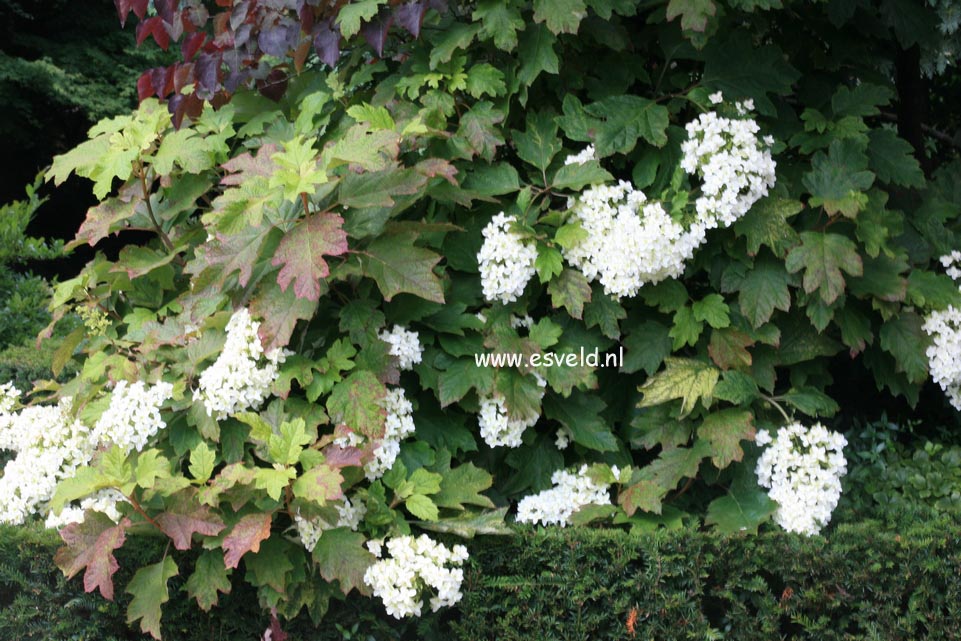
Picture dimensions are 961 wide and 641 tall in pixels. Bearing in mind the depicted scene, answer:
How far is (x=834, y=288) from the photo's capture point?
2754 mm

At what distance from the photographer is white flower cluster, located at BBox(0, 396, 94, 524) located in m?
2.83

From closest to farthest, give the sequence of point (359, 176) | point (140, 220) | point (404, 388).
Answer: point (359, 176), point (404, 388), point (140, 220)

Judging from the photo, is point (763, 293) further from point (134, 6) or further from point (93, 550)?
point (134, 6)

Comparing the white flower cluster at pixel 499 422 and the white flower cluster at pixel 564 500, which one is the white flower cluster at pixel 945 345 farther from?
the white flower cluster at pixel 499 422

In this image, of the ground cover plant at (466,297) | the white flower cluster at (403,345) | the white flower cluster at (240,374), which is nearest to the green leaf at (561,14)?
the ground cover plant at (466,297)

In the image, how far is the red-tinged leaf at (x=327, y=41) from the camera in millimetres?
2885

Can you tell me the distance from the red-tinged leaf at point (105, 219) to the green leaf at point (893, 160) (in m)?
2.51

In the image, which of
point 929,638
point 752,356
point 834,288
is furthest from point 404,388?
point 929,638

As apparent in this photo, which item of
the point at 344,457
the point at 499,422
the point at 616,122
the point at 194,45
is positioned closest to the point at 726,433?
the point at 499,422

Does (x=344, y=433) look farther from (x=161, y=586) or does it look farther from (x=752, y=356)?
(x=752, y=356)

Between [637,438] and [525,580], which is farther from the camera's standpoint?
[637,438]

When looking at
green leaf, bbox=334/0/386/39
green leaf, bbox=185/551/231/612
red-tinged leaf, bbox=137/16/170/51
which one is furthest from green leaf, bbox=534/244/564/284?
red-tinged leaf, bbox=137/16/170/51

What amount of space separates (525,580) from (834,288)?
1226 millimetres

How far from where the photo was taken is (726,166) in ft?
9.00
